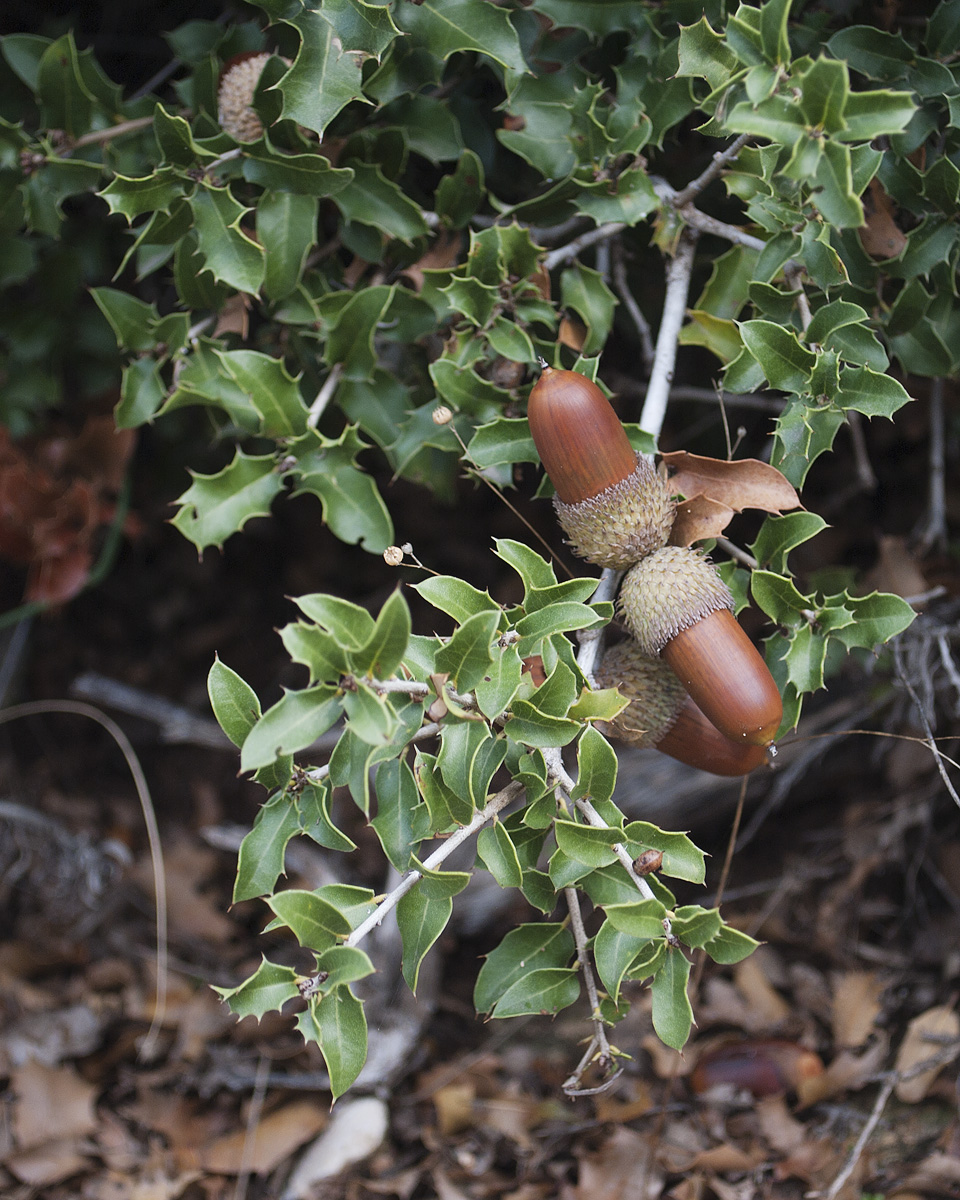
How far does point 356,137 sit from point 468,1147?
267 cm

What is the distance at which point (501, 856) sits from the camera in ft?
4.76

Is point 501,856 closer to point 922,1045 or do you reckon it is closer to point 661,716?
point 661,716

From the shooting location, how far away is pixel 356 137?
6.94 ft

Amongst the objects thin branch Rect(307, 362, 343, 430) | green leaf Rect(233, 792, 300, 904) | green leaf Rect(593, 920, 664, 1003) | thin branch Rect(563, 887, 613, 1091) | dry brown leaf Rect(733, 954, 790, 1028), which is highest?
thin branch Rect(307, 362, 343, 430)

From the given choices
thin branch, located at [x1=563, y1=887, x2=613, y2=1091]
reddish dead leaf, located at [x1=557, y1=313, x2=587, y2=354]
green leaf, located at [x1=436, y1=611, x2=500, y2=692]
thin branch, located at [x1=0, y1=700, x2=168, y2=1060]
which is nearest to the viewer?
green leaf, located at [x1=436, y1=611, x2=500, y2=692]

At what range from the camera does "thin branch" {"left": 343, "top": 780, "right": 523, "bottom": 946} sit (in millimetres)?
1420

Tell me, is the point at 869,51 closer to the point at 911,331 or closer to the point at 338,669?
the point at 911,331

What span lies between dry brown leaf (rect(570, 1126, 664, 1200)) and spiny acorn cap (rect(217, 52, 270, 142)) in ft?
8.58

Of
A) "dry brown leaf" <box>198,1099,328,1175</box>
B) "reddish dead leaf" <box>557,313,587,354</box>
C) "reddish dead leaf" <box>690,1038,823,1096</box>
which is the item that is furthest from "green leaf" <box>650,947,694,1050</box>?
"dry brown leaf" <box>198,1099,328,1175</box>

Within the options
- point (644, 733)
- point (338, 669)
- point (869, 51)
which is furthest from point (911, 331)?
point (338, 669)

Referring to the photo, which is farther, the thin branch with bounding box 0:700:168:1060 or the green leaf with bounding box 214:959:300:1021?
the thin branch with bounding box 0:700:168:1060

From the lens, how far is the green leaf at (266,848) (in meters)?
1.54

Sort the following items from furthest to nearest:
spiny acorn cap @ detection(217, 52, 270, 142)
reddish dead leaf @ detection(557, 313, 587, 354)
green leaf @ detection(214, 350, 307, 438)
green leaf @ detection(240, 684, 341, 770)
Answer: reddish dead leaf @ detection(557, 313, 587, 354) < spiny acorn cap @ detection(217, 52, 270, 142) < green leaf @ detection(214, 350, 307, 438) < green leaf @ detection(240, 684, 341, 770)

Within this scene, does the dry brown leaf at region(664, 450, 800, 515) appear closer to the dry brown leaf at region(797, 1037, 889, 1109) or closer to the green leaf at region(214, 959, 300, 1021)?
the green leaf at region(214, 959, 300, 1021)
